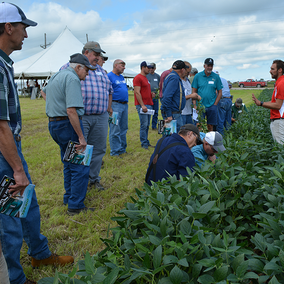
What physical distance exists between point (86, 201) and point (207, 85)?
3915 mm

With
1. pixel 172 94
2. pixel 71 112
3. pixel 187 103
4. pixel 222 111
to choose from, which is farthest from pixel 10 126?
pixel 222 111

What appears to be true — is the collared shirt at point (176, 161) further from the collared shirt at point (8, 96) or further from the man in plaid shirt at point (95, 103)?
the man in plaid shirt at point (95, 103)

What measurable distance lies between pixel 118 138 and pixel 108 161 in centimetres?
62

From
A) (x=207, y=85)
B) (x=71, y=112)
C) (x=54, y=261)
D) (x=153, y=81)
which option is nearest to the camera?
(x=54, y=261)

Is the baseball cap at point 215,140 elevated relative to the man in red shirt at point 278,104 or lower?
lower

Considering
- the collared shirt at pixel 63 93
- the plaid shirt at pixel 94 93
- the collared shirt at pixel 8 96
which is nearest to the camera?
the collared shirt at pixel 8 96

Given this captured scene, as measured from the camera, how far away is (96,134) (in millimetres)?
3930

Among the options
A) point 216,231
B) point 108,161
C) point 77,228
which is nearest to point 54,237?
point 77,228

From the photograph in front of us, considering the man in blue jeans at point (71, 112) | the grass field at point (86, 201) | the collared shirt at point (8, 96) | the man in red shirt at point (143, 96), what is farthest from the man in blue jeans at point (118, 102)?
the collared shirt at point (8, 96)

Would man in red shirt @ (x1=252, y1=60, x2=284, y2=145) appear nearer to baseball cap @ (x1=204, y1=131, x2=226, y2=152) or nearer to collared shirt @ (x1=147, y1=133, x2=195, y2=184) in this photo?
baseball cap @ (x1=204, y1=131, x2=226, y2=152)

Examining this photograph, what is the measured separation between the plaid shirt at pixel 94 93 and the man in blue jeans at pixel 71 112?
50 centimetres

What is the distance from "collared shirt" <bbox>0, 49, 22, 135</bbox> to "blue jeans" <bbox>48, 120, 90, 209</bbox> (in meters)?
1.06

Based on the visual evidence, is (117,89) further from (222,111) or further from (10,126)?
(10,126)

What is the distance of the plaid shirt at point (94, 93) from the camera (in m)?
3.56
